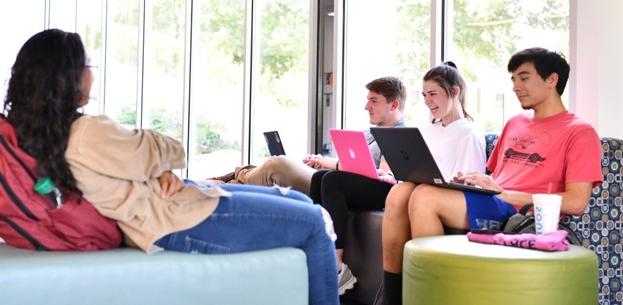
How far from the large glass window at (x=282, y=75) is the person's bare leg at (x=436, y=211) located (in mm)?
2890

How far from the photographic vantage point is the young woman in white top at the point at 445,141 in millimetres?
2850

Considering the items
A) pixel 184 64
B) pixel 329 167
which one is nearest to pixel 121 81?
pixel 184 64

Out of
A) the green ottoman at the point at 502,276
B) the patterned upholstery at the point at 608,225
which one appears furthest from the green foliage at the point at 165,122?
the green ottoman at the point at 502,276

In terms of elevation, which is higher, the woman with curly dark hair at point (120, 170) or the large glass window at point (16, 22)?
the large glass window at point (16, 22)

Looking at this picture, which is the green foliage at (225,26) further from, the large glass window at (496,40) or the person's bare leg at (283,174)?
the large glass window at (496,40)

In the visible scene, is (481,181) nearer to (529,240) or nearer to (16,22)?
(529,240)

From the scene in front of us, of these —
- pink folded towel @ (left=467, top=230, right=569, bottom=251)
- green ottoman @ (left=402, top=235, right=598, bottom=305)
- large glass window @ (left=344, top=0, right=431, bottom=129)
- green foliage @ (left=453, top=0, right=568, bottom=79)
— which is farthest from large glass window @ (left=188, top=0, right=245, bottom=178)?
green ottoman @ (left=402, top=235, right=598, bottom=305)

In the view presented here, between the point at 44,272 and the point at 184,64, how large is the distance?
5421mm

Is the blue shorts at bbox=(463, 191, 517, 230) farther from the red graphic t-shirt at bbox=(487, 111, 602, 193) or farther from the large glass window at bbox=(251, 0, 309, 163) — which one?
the large glass window at bbox=(251, 0, 309, 163)

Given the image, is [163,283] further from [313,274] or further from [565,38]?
[565,38]

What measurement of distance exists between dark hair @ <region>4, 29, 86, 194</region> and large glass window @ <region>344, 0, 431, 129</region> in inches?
108

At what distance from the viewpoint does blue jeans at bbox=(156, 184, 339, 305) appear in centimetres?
204

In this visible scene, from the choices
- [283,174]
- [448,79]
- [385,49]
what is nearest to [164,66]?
[385,49]

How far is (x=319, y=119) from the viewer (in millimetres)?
5438
